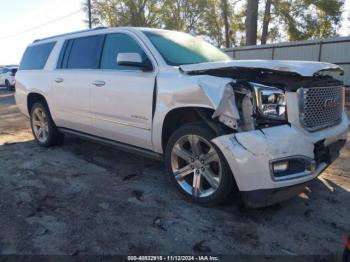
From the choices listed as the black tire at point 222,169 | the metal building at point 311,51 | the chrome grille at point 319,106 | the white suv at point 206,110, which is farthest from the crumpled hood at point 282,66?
the metal building at point 311,51

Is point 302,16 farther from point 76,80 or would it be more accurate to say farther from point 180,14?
point 76,80

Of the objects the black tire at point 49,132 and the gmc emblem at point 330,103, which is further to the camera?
the black tire at point 49,132

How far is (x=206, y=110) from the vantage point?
3.71 metres

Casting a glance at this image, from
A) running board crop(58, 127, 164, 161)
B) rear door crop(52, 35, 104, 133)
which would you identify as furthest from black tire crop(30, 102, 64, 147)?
running board crop(58, 127, 164, 161)

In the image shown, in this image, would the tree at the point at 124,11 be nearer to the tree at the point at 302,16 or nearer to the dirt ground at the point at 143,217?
the tree at the point at 302,16

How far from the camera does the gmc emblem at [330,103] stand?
12.5 ft

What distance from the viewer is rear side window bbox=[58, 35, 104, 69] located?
203 inches

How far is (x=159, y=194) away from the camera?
4227 millimetres

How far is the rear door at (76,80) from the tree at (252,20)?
1454 cm

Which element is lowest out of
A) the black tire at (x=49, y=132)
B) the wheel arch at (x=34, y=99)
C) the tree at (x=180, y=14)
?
the black tire at (x=49, y=132)

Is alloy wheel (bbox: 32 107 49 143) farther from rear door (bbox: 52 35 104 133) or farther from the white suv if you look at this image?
the white suv

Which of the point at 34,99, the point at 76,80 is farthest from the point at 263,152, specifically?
the point at 34,99

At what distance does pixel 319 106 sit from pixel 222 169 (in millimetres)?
1190

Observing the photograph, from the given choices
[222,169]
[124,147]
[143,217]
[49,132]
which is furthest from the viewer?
[49,132]
